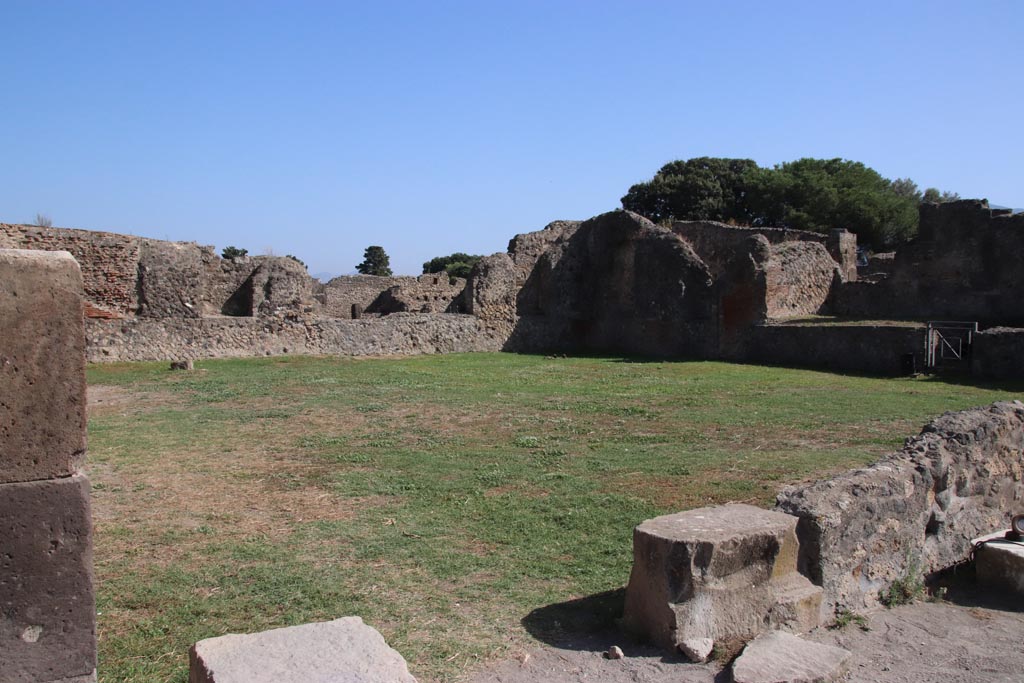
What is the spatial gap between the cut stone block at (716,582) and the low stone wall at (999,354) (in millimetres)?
10722

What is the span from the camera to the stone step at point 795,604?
375 cm

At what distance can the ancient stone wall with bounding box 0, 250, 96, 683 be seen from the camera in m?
2.55

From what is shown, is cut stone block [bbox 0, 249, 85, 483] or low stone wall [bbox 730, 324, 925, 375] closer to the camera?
cut stone block [bbox 0, 249, 85, 483]

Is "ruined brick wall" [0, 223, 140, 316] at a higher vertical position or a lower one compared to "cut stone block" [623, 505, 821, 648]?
higher

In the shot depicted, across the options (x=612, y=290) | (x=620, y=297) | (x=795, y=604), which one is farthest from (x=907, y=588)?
(x=612, y=290)

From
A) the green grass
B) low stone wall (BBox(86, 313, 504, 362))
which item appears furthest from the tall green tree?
the green grass

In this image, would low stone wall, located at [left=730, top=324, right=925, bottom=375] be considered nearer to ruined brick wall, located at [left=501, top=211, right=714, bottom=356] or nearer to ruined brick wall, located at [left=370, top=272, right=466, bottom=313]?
ruined brick wall, located at [left=501, top=211, right=714, bottom=356]

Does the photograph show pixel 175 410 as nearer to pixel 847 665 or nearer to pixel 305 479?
pixel 305 479

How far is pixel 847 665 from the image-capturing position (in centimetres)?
343

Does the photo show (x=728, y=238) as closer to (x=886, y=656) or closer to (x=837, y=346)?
(x=837, y=346)

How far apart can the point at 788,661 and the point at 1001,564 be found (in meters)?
1.91

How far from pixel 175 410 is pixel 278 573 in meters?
6.54

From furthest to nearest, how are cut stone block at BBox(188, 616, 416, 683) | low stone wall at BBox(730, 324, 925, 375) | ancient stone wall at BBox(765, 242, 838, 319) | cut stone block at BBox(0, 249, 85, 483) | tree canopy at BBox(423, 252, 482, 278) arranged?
tree canopy at BBox(423, 252, 482, 278) → ancient stone wall at BBox(765, 242, 838, 319) → low stone wall at BBox(730, 324, 925, 375) → cut stone block at BBox(188, 616, 416, 683) → cut stone block at BBox(0, 249, 85, 483)

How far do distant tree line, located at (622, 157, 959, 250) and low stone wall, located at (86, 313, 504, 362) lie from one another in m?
20.3
